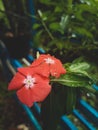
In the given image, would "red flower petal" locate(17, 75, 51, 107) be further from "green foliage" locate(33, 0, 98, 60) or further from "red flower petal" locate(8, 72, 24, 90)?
"green foliage" locate(33, 0, 98, 60)

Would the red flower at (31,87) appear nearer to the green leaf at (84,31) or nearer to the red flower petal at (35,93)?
the red flower petal at (35,93)

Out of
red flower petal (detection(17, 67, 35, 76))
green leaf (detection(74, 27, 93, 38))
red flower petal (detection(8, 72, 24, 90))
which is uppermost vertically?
green leaf (detection(74, 27, 93, 38))

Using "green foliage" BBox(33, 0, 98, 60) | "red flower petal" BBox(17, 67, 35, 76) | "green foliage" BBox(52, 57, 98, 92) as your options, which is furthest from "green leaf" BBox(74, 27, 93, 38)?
"red flower petal" BBox(17, 67, 35, 76)

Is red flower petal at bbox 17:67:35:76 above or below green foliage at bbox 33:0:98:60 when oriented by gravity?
below

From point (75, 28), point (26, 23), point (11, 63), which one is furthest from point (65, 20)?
point (26, 23)

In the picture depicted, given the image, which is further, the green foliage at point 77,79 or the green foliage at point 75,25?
the green foliage at point 75,25

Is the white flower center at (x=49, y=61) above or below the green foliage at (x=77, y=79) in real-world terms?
above

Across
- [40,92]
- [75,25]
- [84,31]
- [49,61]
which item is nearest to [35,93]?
[40,92]

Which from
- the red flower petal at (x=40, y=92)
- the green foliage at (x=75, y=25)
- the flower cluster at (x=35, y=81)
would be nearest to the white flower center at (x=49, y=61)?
the flower cluster at (x=35, y=81)
